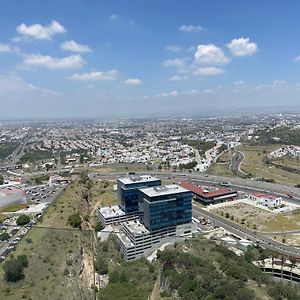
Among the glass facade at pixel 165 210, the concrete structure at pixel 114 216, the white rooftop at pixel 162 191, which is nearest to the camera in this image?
the glass facade at pixel 165 210

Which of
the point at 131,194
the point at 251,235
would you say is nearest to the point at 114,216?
the point at 131,194

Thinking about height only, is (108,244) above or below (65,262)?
below

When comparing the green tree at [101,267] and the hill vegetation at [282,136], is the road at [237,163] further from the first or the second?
the green tree at [101,267]

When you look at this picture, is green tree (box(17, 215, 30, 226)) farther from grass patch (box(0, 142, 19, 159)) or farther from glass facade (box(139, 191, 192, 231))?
grass patch (box(0, 142, 19, 159))

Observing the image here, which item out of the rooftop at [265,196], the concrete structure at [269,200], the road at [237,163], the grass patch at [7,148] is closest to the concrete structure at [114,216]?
the concrete structure at [269,200]

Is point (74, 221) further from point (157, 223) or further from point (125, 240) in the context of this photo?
point (157, 223)

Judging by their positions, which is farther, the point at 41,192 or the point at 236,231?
the point at 41,192

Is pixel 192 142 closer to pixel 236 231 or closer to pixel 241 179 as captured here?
pixel 241 179

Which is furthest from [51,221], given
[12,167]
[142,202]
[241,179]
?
[12,167]
